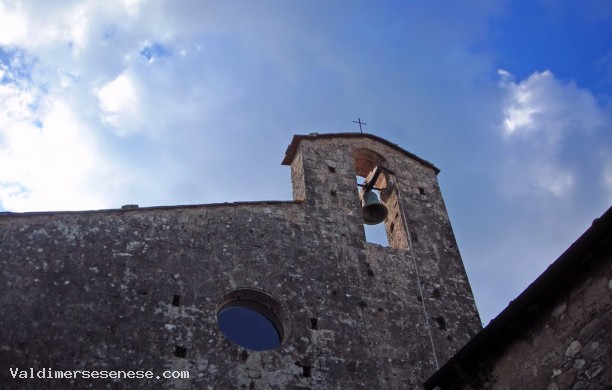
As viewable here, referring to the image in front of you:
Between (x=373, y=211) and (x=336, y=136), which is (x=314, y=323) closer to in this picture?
(x=373, y=211)

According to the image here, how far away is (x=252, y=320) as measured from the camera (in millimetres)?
9664

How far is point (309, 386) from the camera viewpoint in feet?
28.6

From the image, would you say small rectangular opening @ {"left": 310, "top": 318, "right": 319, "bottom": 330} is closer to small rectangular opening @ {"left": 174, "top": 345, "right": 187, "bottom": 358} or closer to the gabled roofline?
small rectangular opening @ {"left": 174, "top": 345, "right": 187, "bottom": 358}

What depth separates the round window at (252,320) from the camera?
938 centimetres

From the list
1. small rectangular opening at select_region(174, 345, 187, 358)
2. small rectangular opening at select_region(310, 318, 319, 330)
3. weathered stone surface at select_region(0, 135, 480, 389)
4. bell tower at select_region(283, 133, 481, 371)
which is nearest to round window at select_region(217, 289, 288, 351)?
weathered stone surface at select_region(0, 135, 480, 389)

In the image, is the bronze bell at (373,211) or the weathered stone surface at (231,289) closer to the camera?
the weathered stone surface at (231,289)

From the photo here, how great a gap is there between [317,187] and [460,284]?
3181 mm

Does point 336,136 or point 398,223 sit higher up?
point 336,136

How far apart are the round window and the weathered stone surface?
0.63 ft

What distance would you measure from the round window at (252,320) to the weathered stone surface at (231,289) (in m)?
0.19

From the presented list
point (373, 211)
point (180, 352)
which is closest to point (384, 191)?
point (373, 211)

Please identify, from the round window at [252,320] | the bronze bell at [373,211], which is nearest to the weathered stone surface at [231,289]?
the round window at [252,320]

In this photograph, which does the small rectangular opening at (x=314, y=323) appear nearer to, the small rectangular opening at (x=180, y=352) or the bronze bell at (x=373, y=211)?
the small rectangular opening at (x=180, y=352)

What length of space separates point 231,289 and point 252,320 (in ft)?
1.97
